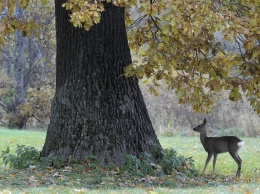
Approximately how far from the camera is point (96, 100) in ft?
38.9

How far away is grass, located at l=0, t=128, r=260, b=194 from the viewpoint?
902 cm

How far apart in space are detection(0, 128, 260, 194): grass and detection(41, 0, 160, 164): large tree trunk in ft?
2.58

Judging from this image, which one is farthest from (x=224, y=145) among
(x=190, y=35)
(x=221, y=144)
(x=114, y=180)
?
(x=190, y=35)

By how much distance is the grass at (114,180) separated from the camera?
29.6ft

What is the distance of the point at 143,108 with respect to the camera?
485 inches

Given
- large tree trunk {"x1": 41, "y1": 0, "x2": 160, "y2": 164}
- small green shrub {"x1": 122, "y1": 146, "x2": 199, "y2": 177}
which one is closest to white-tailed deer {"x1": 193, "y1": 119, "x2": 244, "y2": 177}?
small green shrub {"x1": 122, "y1": 146, "x2": 199, "y2": 177}

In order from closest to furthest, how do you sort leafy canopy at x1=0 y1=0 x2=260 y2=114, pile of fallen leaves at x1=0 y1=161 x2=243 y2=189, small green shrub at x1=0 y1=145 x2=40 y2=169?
leafy canopy at x1=0 y1=0 x2=260 y2=114
pile of fallen leaves at x1=0 y1=161 x2=243 y2=189
small green shrub at x1=0 y1=145 x2=40 y2=169

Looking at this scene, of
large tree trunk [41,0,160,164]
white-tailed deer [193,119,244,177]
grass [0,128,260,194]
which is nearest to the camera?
grass [0,128,260,194]

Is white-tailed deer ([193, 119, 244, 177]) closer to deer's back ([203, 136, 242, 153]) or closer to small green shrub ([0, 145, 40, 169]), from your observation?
deer's back ([203, 136, 242, 153])

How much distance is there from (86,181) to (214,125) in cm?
1674

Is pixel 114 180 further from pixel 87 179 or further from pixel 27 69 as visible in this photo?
pixel 27 69

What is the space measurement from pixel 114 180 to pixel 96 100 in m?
1.91

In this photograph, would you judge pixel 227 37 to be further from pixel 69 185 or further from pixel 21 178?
pixel 21 178

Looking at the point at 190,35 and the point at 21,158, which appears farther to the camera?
the point at 21,158
